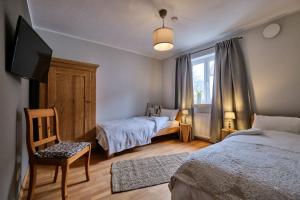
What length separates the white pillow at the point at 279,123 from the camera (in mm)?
2178

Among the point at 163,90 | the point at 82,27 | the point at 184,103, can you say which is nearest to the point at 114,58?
the point at 82,27

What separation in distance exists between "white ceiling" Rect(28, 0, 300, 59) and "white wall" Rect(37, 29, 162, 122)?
26 cm

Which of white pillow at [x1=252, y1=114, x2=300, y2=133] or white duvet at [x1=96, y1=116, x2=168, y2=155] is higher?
white pillow at [x1=252, y1=114, x2=300, y2=133]

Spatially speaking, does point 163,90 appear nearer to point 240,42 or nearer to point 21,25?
point 240,42

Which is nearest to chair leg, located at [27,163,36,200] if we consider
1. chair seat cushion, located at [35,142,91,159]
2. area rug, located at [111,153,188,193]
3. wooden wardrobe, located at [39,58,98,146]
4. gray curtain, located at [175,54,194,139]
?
chair seat cushion, located at [35,142,91,159]

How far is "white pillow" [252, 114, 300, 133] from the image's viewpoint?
7.14ft

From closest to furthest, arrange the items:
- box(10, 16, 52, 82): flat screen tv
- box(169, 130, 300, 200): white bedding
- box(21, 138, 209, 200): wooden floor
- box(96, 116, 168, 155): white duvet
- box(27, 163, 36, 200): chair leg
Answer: box(169, 130, 300, 200): white bedding → box(10, 16, 52, 82): flat screen tv → box(27, 163, 36, 200): chair leg → box(21, 138, 209, 200): wooden floor → box(96, 116, 168, 155): white duvet

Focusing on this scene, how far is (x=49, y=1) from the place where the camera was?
2127 millimetres

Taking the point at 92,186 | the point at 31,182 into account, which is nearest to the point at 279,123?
the point at 92,186

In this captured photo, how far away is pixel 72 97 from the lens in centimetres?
278

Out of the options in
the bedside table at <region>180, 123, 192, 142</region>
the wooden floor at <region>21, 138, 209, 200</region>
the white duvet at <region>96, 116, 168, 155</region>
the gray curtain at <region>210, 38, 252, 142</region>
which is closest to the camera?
the wooden floor at <region>21, 138, 209, 200</region>

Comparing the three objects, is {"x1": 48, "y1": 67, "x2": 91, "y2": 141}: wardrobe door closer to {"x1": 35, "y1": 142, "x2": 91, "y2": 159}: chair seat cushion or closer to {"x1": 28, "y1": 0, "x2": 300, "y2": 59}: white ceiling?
{"x1": 28, "y1": 0, "x2": 300, "y2": 59}: white ceiling

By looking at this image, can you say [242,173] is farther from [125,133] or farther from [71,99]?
[71,99]

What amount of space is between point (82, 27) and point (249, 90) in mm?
3437
